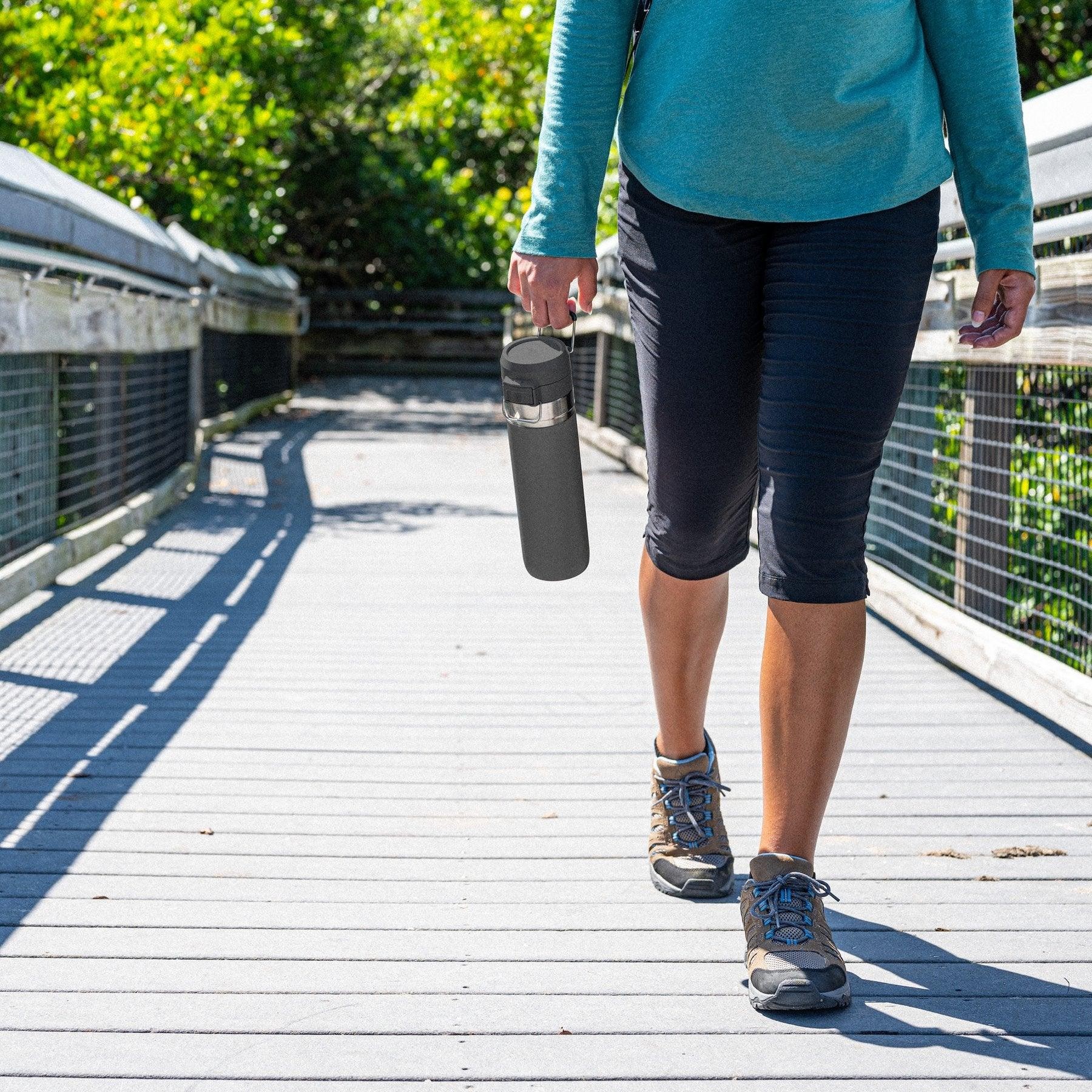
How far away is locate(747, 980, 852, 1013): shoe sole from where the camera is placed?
1978 millimetres

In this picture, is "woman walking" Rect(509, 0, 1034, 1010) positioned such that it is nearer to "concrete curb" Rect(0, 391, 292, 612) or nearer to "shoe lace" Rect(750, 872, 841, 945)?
"shoe lace" Rect(750, 872, 841, 945)

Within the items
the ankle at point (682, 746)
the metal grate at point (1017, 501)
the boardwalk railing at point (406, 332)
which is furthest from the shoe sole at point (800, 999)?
the boardwalk railing at point (406, 332)

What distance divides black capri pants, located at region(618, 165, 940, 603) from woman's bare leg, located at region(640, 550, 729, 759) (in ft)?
0.76

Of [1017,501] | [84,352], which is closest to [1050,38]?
[1017,501]

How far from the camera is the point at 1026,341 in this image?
371 centimetres

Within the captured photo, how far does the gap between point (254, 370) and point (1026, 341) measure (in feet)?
35.8

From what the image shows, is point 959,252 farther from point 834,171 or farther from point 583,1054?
point 583,1054

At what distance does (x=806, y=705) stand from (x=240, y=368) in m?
11.3

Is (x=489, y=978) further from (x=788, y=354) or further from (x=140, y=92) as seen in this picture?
(x=140, y=92)

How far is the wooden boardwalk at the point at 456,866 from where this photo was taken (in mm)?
1888

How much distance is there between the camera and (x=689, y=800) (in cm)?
247

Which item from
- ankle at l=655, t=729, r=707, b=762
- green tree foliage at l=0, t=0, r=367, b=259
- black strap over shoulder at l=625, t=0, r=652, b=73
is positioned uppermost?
green tree foliage at l=0, t=0, r=367, b=259

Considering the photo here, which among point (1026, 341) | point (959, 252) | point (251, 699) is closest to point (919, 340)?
point (959, 252)

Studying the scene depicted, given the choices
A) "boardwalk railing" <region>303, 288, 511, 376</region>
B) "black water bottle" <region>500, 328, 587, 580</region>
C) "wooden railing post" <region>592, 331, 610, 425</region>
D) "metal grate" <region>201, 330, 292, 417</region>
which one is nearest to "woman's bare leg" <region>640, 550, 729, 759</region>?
"black water bottle" <region>500, 328, 587, 580</region>
